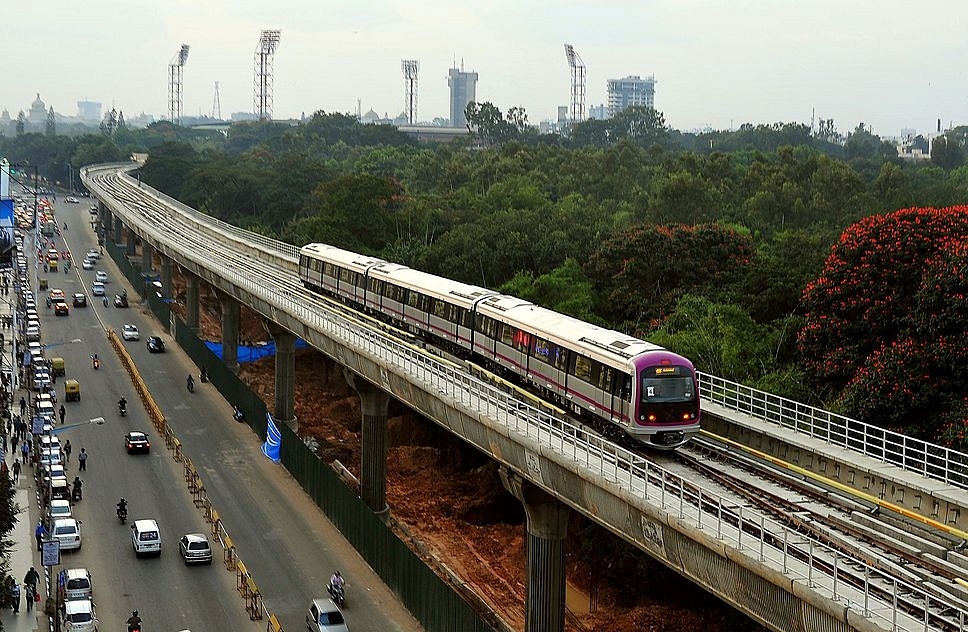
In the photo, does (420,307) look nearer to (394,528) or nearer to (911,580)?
(394,528)

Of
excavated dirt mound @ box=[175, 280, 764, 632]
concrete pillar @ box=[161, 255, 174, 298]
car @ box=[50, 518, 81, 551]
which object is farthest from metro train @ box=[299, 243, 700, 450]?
concrete pillar @ box=[161, 255, 174, 298]

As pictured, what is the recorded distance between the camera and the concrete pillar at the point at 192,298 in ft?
329

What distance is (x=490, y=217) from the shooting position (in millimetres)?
103188

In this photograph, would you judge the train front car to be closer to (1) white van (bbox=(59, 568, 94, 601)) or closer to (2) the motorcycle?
(2) the motorcycle

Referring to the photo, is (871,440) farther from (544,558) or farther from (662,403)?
(544,558)

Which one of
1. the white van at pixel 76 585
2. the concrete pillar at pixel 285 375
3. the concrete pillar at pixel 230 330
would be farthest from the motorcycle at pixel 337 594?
the concrete pillar at pixel 230 330

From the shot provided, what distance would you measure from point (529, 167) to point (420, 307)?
93836 mm

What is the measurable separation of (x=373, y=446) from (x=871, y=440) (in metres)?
23.1

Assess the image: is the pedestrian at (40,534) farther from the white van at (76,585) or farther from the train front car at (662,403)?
the train front car at (662,403)

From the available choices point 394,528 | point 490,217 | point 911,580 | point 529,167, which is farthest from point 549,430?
point 529,167

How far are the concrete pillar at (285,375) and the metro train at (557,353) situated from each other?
8355mm

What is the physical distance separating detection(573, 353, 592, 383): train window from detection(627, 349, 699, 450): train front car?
3.08 metres

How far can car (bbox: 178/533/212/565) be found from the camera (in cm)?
4741

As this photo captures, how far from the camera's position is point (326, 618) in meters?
40.7
